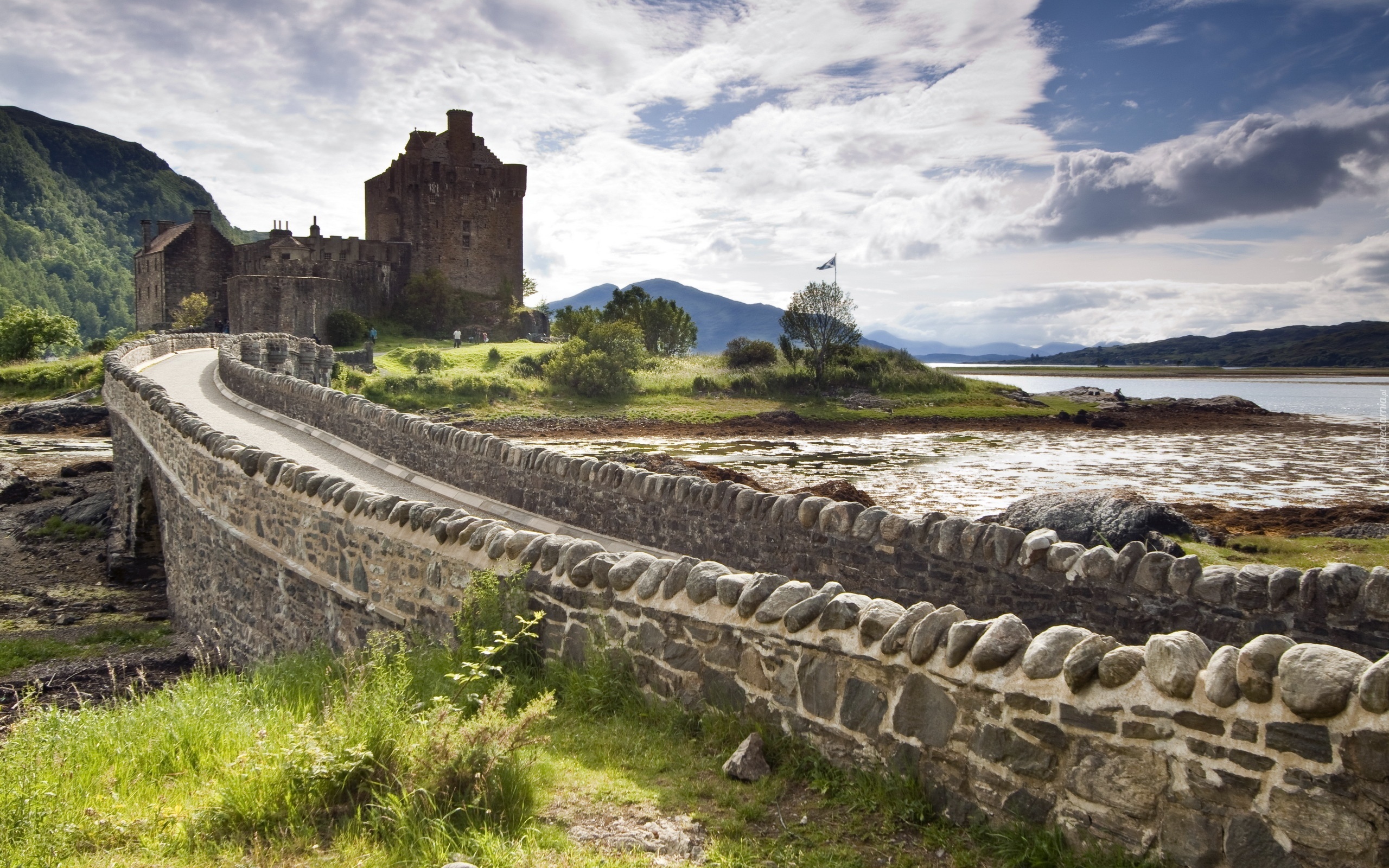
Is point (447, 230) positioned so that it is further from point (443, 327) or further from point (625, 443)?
point (625, 443)

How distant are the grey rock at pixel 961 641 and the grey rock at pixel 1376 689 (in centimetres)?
139

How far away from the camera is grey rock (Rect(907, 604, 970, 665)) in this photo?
166 inches

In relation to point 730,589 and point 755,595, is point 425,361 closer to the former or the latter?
point 730,589

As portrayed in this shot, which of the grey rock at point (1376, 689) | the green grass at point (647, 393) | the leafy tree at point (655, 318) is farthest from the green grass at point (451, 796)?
the leafy tree at point (655, 318)

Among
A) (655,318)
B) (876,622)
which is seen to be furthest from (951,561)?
(655,318)

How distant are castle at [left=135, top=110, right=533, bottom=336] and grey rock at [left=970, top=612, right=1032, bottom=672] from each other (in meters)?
61.5

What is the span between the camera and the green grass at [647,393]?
47.0 m

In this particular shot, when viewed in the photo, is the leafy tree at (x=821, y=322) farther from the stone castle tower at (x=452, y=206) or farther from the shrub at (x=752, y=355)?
the stone castle tower at (x=452, y=206)

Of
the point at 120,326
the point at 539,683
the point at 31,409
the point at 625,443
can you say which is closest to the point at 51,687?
the point at 539,683

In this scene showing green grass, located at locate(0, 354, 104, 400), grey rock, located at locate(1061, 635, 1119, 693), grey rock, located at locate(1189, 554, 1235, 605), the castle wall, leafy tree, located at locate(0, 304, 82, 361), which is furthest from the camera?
leafy tree, located at locate(0, 304, 82, 361)

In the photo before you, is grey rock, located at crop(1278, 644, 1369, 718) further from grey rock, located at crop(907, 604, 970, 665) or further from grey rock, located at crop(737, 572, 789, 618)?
grey rock, located at crop(737, 572, 789, 618)

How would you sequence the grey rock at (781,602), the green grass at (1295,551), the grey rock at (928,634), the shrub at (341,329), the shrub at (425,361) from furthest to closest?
the shrub at (341,329) → the shrub at (425,361) → the green grass at (1295,551) → the grey rock at (781,602) → the grey rock at (928,634)

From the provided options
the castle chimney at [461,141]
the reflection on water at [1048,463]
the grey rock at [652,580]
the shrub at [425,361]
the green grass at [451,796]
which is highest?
the castle chimney at [461,141]

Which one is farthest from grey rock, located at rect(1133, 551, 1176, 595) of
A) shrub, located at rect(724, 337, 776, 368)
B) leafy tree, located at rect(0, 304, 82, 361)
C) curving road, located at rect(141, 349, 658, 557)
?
leafy tree, located at rect(0, 304, 82, 361)
